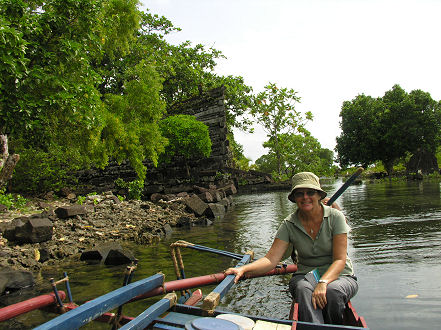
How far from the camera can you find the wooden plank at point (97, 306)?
1.83 m

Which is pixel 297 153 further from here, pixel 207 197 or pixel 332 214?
pixel 332 214

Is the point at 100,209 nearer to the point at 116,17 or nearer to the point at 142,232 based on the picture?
the point at 142,232

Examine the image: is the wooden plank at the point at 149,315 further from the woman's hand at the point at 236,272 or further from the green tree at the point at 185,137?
the green tree at the point at 185,137

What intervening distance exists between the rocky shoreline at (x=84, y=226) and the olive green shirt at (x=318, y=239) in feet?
13.7

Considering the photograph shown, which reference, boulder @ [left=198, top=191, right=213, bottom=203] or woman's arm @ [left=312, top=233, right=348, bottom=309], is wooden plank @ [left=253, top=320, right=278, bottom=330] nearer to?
woman's arm @ [left=312, top=233, right=348, bottom=309]

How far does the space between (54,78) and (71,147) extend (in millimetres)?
3507

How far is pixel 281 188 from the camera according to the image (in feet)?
88.3

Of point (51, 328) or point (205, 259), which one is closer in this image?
point (51, 328)

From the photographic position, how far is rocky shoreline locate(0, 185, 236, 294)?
6.21 meters

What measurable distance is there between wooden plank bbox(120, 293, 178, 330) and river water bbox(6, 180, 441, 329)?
1503mm

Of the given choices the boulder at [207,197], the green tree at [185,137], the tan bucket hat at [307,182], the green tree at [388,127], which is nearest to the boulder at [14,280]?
the tan bucket hat at [307,182]

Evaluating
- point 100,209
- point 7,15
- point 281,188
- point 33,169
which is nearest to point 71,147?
point 100,209

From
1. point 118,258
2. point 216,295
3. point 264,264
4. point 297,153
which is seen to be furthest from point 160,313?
point 297,153

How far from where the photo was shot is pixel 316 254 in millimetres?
3156
